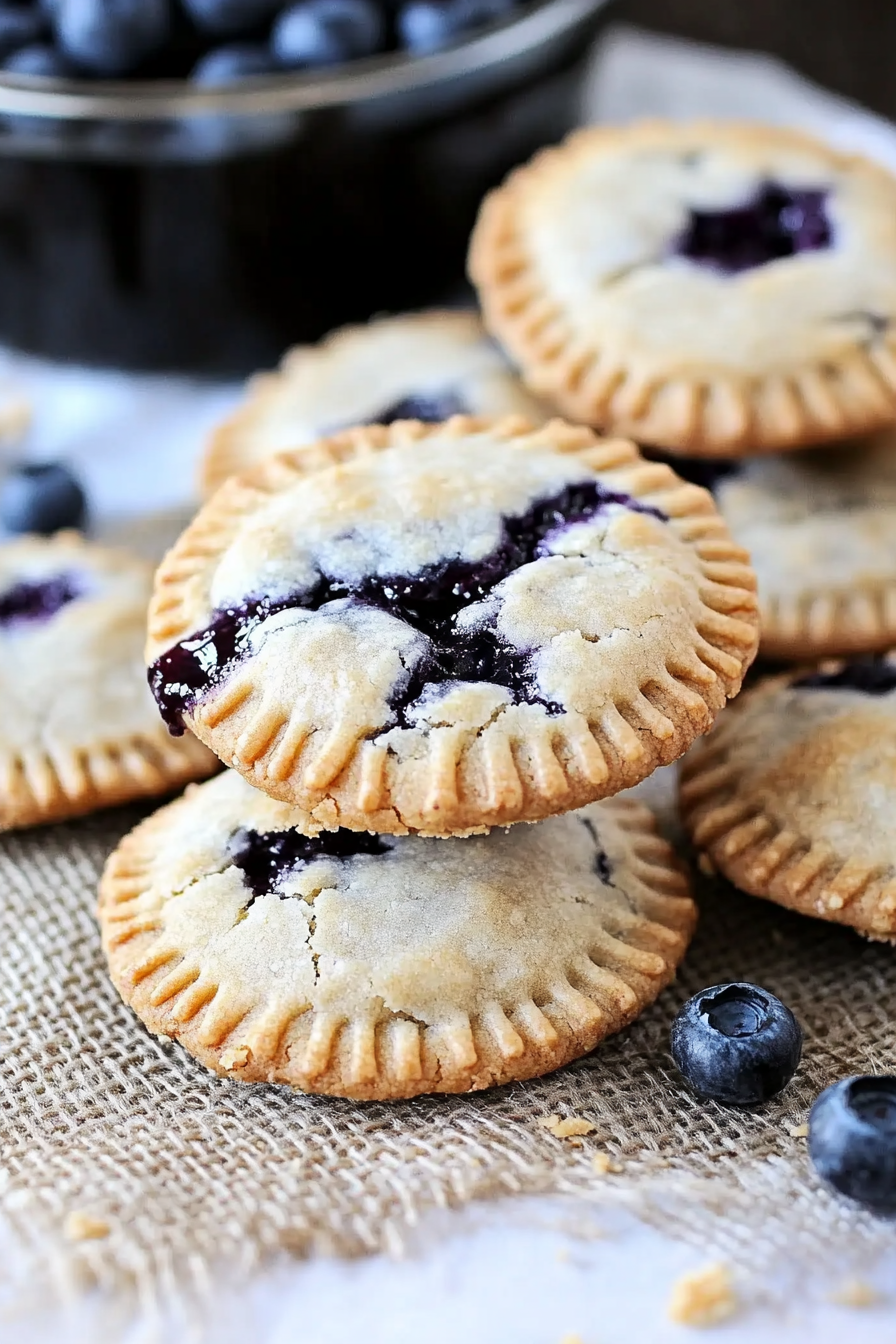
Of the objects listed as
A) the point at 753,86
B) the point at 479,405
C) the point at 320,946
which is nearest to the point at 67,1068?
the point at 320,946

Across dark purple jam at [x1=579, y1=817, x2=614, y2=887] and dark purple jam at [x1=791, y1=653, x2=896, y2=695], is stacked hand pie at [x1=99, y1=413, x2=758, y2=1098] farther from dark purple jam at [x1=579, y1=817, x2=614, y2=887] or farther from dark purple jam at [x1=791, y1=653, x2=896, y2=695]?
dark purple jam at [x1=791, y1=653, x2=896, y2=695]

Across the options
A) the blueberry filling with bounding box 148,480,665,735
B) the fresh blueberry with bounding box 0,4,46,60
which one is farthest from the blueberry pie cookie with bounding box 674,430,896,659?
the fresh blueberry with bounding box 0,4,46,60

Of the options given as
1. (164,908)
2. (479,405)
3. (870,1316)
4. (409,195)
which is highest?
(409,195)

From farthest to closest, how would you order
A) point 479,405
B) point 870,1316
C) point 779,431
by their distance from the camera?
point 479,405, point 779,431, point 870,1316

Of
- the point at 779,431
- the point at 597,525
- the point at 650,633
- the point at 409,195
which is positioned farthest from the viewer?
the point at 409,195

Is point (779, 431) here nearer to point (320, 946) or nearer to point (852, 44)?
point (320, 946)

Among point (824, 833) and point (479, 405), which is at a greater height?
point (479, 405)

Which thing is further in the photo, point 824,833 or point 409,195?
point 409,195

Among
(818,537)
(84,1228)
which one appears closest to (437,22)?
(818,537)
